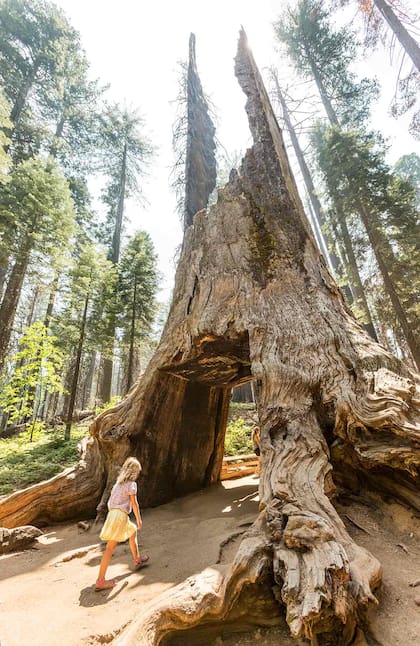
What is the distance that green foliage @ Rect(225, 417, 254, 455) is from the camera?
10.0 metres

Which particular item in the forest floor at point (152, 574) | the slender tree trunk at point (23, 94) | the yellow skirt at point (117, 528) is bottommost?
the forest floor at point (152, 574)

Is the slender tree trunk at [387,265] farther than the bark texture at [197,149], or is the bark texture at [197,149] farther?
the slender tree trunk at [387,265]

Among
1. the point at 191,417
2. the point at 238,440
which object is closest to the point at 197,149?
the point at 191,417

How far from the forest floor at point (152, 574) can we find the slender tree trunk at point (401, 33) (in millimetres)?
13280

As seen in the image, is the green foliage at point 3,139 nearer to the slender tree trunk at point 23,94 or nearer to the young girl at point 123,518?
the slender tree trunk at point 23,94

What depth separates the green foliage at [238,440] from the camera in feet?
32.9

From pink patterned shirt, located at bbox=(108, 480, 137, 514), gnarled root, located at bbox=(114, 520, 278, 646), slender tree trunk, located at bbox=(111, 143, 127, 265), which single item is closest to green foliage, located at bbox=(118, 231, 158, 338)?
slender tree trunk, located at bbox=(111, 143, 127, 265)

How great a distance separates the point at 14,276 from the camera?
1157 centimetres

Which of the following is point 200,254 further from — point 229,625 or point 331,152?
point 331,152

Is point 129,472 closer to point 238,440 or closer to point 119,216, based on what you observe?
point 238,440

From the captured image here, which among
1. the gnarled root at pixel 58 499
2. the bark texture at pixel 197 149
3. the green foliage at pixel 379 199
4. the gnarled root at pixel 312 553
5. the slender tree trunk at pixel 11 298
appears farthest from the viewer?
the green foliage at pixel 379 199

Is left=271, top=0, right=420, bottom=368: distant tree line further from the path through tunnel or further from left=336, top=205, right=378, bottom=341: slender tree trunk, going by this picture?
the path through tunnel

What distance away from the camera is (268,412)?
3793mm

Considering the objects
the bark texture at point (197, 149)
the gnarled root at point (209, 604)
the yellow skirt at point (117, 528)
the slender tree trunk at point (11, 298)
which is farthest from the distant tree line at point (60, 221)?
the gnarled root at point (209, 604)
